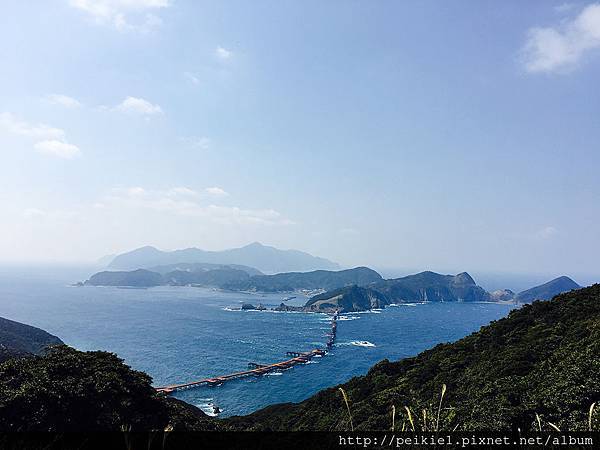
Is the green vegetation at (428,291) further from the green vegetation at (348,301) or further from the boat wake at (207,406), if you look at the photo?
the boat wake at (207,406)

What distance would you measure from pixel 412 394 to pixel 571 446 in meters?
25.4

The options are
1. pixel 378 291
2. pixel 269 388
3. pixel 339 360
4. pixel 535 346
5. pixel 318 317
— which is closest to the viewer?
pixel 535 346

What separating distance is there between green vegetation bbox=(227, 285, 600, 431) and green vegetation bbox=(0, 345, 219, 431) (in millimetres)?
8613

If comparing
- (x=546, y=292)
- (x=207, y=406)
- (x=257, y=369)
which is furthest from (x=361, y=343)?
(x=546, y=292)

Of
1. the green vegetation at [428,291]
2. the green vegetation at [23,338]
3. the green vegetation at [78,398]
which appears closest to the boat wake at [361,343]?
the green vegetation at [23,338]

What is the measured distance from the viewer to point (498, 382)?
2184 cm

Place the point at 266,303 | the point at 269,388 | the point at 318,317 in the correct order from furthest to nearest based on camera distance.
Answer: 1. the point at 266,303
2. the point at 318,317
3. the point at 269,388

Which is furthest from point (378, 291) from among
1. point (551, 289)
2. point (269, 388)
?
point (269, 388)

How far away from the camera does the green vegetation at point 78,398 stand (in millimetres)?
14930

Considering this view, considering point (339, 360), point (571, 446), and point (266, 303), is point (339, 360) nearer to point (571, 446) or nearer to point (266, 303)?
point (571, 446)

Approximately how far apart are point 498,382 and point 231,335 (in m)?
79.8

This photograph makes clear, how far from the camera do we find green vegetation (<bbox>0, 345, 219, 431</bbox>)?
1493 cm

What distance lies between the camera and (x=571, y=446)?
4.17m

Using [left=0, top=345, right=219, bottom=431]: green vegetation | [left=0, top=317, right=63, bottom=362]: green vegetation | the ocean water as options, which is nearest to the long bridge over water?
the ocean water
